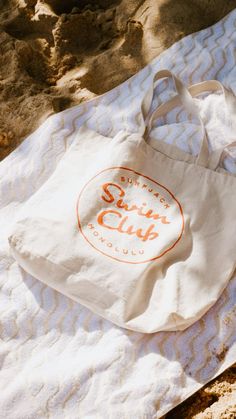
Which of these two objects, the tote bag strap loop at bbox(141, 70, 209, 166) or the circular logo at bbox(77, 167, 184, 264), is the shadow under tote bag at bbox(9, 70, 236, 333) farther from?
the tote bag strap loop at bbox(141, 70, 209, 166)

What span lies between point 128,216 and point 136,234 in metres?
0.06

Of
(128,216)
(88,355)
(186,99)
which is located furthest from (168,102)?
(88,355)

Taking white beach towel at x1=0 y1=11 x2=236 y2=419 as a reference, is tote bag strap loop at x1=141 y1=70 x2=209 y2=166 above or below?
above

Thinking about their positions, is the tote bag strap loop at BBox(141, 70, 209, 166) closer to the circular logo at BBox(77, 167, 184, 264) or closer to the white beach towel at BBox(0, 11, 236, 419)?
the white beach towel at BBox(0, 11, 236, 419)

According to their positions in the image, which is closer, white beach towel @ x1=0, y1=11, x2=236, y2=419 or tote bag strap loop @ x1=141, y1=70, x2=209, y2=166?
white beach towel @ x1=0, y1=11, x2=236, y2=419

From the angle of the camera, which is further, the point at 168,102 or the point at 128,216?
the point at 168,102

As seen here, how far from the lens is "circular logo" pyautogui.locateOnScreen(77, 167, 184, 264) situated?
1304 millimetres

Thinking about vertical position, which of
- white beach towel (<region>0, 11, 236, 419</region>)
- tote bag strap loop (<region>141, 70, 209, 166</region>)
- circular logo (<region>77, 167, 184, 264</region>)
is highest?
tote bag strap loop (<region>141, 70, 209, 166</region>)

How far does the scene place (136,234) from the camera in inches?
52.3

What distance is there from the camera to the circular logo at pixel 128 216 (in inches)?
51.3

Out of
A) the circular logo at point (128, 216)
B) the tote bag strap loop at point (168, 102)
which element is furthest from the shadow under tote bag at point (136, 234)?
the tote bag strap loop at point (168, 102)

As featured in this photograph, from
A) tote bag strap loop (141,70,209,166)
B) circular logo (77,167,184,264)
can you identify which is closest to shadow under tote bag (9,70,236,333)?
circular logo (77,167,184,264)

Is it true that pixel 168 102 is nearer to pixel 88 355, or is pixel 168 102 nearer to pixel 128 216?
pixel 128 216

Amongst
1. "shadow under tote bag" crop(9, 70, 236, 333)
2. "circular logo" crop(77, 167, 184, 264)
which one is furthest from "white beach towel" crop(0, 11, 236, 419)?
"circular logo" crop(77, 167, 184, 264)
